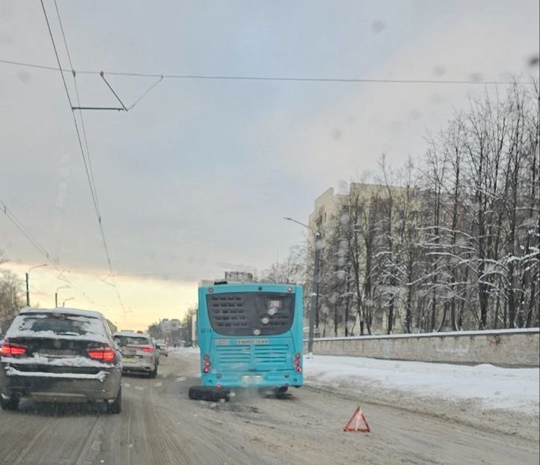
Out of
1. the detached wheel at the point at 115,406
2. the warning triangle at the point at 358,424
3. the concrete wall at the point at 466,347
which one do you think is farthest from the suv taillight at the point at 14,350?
the concrete wall at the point at 466,347

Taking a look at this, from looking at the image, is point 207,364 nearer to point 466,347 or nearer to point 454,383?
point 454,383

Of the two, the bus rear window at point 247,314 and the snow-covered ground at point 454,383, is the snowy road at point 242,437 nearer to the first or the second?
the snow-covered ground at point 454,383

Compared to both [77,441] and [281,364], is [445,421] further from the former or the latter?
[77,441]

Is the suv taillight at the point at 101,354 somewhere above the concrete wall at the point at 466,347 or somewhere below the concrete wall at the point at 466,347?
above

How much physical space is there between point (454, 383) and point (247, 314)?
5.77 meters

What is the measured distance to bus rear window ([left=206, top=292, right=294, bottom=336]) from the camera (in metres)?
15.3

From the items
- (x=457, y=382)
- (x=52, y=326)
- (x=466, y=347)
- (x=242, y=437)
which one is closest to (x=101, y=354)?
(x=52, y=326)

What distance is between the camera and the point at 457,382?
1673 centimetres

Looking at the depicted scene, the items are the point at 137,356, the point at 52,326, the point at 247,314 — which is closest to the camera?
the point at 52,326

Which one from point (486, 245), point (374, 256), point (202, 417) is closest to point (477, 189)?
point (486, 245)

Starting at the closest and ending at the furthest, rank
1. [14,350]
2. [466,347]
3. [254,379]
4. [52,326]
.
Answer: [14,350]
[52,326]
[254,379]
[466,347]

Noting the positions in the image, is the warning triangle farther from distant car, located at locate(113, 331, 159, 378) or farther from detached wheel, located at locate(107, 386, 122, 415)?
distant car, located at locate(113, 331, 159, 378)

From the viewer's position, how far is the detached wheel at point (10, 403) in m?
10.0

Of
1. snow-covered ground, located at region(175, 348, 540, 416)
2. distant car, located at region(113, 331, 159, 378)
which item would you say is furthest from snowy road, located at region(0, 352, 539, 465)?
distant car, located at region(113, 331, 159, 378)
